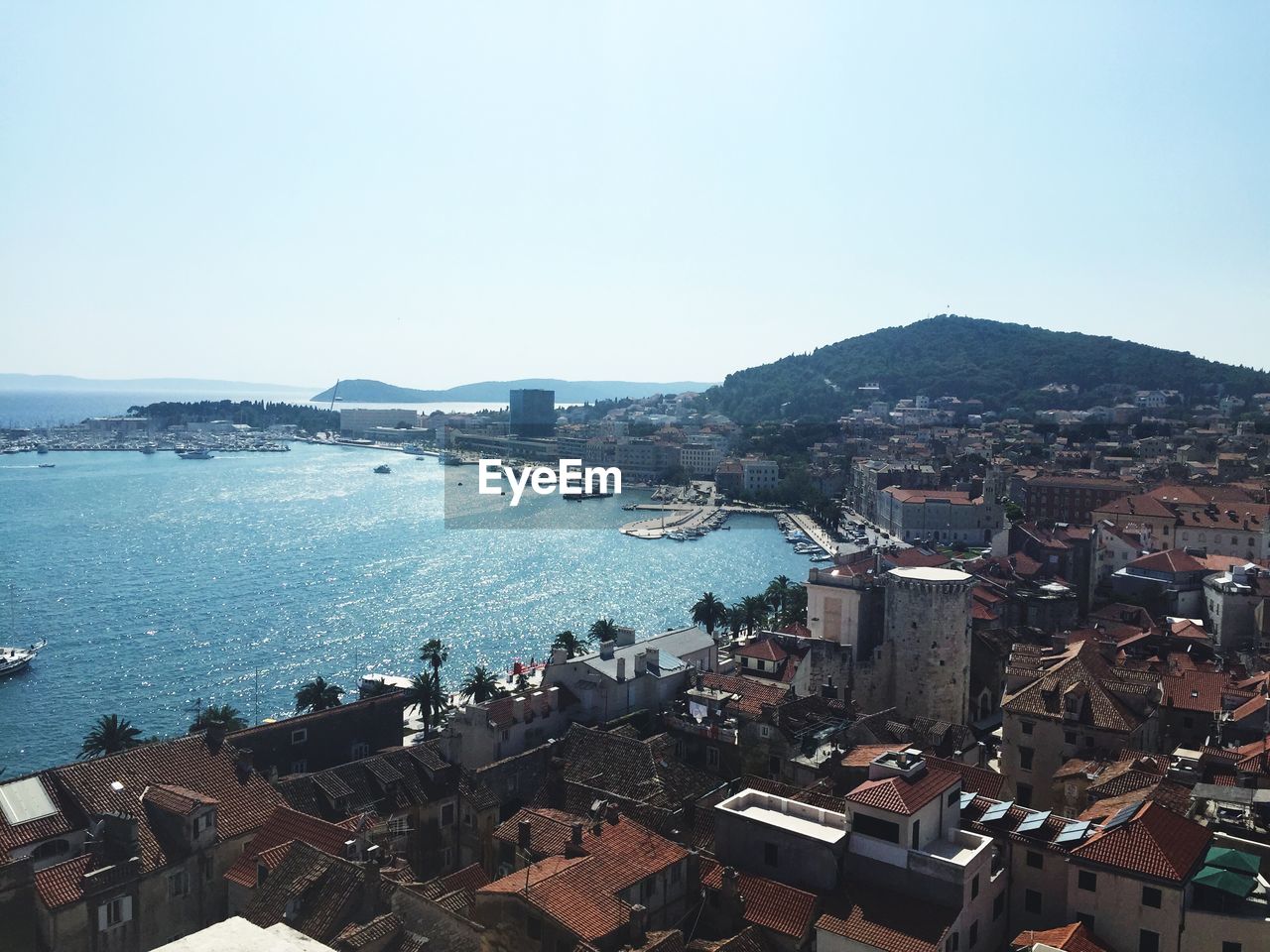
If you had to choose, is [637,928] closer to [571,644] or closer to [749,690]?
[749,690]

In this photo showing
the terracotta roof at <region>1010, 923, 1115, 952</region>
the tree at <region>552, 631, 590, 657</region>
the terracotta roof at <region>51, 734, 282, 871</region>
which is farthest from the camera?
the tree at <region>552, 631, 590, 657</region>

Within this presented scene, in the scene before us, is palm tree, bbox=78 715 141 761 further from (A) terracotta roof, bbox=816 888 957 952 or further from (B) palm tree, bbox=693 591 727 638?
(B) palm tree, bbox=693 591 727 638

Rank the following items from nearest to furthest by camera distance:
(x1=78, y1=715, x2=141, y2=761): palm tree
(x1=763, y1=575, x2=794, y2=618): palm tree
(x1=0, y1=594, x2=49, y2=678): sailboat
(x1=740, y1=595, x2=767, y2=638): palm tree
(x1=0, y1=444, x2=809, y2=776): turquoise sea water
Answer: (x1=78, y1=715, x2=141, y2=761): palm tree < (x1=0, y1=444, x2=809, y2=776): turquoise sea water < (x1=0, y1=594, x2=49, y2=678): sailboat < (x1=740, y1=595, x2=767, y2=638): palm tree < (x1=763, y1=575, x2=794, y2=618): palm tree

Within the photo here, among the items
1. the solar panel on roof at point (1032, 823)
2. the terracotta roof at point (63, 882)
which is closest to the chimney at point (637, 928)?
the solar panel on roof at point (1032, 823)

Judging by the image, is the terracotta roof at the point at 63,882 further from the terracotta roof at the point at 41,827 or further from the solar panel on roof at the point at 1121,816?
the solar panel on roof at the point at 1121,816

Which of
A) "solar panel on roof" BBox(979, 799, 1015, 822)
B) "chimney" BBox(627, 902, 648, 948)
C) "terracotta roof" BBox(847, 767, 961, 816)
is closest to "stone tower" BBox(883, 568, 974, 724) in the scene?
"solar panel on roof" BBox(979, 799, 1015, 822)

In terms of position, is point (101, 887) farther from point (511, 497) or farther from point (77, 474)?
point (77, 474)
